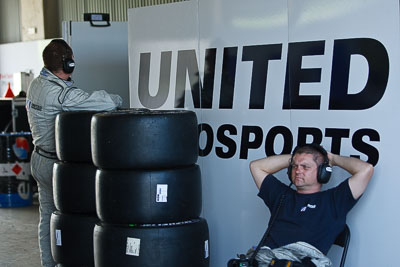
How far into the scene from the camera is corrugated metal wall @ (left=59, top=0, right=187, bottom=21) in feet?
45.2

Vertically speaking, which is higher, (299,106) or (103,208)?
(299,106)

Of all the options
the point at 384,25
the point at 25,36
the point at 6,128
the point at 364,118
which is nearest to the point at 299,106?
the point at 364,118

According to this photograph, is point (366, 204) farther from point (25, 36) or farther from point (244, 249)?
point (25, 36)

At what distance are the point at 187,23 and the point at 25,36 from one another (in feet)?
40.4

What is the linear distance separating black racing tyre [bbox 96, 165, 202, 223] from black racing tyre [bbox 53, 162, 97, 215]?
0.48m

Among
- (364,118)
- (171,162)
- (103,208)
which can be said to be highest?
(364,118)

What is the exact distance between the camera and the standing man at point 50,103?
490 centimetres

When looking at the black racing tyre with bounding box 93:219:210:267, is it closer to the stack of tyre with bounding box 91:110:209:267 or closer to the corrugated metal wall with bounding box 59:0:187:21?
the stack of tyre with bounding box 91:110:209:267

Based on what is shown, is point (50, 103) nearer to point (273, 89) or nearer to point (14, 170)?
point (273, 89)

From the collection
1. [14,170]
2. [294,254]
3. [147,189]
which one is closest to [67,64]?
[147,189]

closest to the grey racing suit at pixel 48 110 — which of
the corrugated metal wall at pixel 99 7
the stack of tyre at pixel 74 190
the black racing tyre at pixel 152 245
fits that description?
the stack of tyre at pixel 74 190

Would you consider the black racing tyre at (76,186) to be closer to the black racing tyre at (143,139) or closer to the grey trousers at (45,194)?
the grey trousers at (45,194)

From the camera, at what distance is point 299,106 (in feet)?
13.7

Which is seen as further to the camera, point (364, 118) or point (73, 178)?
point (73, 178)
